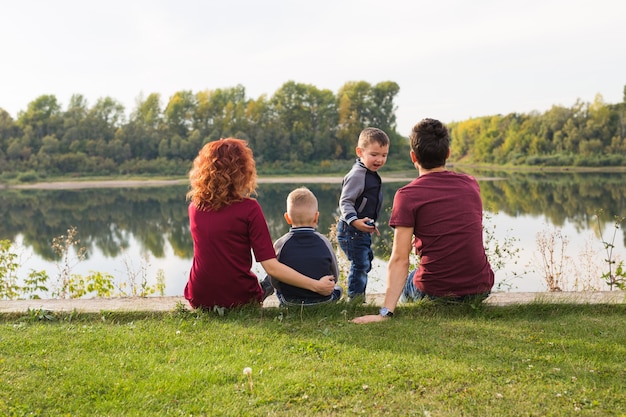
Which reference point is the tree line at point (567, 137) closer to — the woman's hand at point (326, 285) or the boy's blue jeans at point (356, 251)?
the boy's blue jeans at point (356, 251)

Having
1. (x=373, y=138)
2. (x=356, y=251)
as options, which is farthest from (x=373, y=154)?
(x=356, y=251)

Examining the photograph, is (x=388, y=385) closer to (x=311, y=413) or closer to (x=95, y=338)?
(x=311, y=413)

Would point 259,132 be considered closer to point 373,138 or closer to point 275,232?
point 275,232

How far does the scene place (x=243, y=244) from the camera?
12.3 feet

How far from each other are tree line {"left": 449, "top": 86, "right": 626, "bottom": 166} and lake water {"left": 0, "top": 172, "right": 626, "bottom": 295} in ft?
83.4

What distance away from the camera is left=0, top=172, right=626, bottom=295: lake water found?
8.87 metres

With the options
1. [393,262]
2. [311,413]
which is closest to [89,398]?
[311,413]

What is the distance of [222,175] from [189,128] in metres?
64.3

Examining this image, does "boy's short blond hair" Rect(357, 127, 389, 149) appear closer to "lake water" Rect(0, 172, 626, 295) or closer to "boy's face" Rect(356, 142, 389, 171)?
"boy's face" Rect(356, 142, 389, 171)

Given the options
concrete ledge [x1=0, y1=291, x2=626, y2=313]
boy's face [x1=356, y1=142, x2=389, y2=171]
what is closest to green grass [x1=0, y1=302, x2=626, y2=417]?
concrete ledge [x1=0, y1=291, x2=626, y2=313]

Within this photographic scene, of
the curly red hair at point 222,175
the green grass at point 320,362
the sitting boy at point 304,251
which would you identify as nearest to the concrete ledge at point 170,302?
the green grass at point 320,362

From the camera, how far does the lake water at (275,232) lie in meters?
8.87

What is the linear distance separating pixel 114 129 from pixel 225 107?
12.8m

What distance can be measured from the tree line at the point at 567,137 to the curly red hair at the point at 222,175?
56.3 metres
